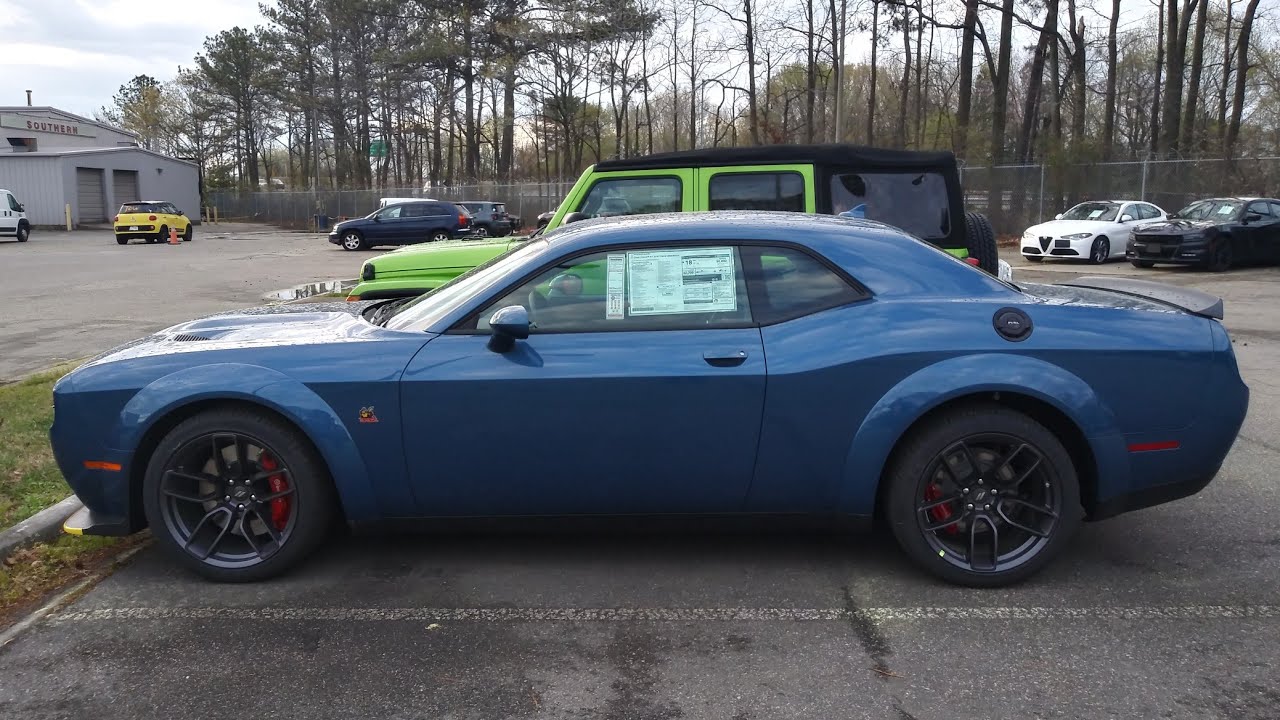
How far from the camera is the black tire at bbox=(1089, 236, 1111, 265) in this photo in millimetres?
21594

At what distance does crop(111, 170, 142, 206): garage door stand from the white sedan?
45.1 metres

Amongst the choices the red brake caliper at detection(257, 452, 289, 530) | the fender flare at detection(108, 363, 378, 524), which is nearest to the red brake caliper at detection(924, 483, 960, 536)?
the fender flare at detection(108, 363, 378, 524)

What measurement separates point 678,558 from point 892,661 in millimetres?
1188

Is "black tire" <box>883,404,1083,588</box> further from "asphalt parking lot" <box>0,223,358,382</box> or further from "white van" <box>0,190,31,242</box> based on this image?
"white van" <box>0,190,31,242</box>

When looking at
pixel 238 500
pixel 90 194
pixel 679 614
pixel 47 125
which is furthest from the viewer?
pixel 47 125

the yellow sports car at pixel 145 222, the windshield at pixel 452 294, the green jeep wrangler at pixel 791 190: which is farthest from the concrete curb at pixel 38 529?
the yellow sports car at pixel 145 222

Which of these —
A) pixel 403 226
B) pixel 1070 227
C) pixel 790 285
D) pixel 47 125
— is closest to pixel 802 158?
pixel 790 285

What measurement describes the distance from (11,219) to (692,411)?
37.9 meters

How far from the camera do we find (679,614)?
3688 millimetres

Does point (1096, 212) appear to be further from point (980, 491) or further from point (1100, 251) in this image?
point (980, 491)

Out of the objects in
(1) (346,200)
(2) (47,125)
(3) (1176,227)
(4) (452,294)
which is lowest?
(4) (452,294)

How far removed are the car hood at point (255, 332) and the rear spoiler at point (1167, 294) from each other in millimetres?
3473

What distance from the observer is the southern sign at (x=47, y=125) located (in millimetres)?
47938

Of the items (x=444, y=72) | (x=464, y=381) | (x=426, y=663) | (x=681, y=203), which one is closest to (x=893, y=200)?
(x=681, y=203)
